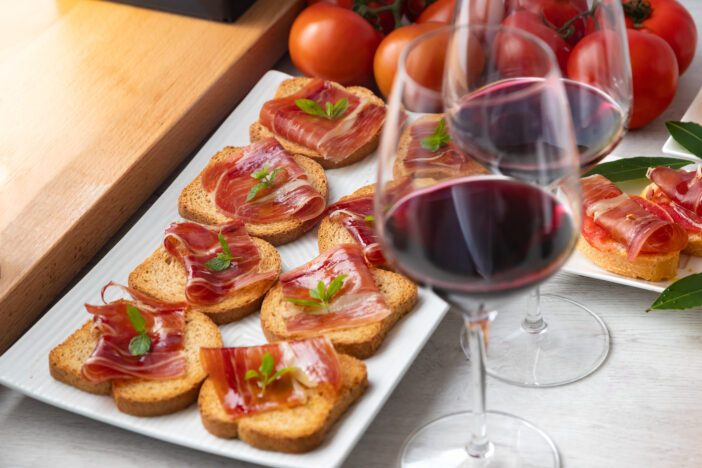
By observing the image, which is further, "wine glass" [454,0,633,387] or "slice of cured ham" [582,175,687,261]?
"slice of cured ham" [582,175,687,261]

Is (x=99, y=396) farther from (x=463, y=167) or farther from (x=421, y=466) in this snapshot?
(x=463, y=167)

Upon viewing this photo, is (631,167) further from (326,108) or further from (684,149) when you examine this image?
(326,108)

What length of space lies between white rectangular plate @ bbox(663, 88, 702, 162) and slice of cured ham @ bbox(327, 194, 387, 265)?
22.5 inches

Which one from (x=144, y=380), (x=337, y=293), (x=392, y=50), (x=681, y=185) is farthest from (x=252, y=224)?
(x=681, y=185)

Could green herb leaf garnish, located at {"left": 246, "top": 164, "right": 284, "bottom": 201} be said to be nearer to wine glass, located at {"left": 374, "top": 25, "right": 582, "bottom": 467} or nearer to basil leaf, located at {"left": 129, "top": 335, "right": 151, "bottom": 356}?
basil leaf, located at {"left": 129, "top": 335, "right": 151, "bottom": 356}

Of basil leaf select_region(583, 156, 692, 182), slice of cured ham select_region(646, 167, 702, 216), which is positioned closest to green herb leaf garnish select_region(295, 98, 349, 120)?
basil leaf select_region(583, 156, 692, 182)

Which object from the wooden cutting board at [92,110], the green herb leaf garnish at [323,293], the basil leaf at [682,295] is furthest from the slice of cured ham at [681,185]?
the wooden cutting board at [92,110]

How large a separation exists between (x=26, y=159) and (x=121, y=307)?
52 cm

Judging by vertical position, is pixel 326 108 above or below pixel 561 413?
above

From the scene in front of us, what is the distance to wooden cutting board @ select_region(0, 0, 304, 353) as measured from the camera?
1528mm

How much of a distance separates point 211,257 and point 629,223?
70cm

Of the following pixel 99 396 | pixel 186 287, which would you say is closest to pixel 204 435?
pixel 99 396

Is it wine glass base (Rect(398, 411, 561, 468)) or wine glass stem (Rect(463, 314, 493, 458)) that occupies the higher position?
wine glass stem (Rect(463, 314, 493, 458))

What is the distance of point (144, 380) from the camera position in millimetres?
1271
